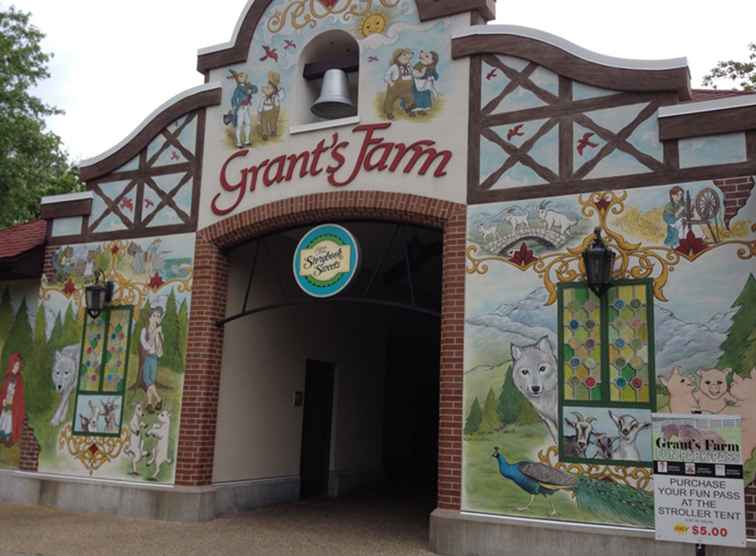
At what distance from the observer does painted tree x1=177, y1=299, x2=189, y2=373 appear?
10.6m

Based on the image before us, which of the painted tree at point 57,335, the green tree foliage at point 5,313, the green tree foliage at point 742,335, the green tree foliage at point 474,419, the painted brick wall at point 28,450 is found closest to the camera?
the green tree foliage at point 742,335

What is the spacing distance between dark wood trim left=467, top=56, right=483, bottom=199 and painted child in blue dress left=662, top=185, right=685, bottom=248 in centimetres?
215

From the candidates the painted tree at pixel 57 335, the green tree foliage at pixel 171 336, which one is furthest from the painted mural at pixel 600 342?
the painted tree at pixel 57 335

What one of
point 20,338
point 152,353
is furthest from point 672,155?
point 20,338

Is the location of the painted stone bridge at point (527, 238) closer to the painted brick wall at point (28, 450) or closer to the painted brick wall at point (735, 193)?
the painted brick wall at point (735, 193)

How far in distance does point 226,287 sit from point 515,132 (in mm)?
4632

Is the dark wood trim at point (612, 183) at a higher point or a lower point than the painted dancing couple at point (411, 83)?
lower

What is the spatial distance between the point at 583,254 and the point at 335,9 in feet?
16.4

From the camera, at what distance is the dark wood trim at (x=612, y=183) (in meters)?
7.75

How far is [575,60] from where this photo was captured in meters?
8.66

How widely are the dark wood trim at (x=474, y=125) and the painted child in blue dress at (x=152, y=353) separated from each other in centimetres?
488

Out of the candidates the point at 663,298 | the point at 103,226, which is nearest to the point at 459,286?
the point at 663,298

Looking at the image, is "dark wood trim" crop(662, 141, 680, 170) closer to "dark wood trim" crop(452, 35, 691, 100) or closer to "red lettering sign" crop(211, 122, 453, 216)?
"dark wood trim" crop(452, 35, 691, 100)

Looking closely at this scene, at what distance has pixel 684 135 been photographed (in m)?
7.94
